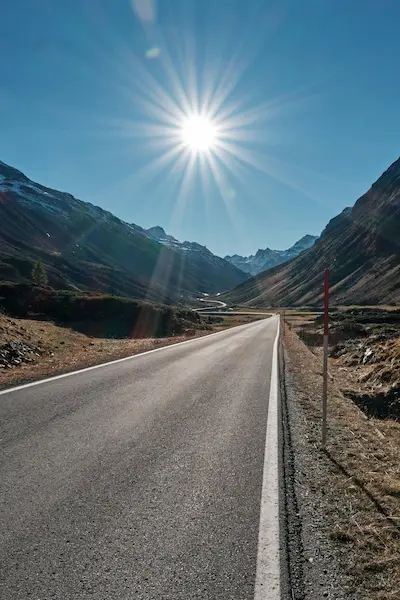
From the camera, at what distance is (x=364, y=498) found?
4516 mm

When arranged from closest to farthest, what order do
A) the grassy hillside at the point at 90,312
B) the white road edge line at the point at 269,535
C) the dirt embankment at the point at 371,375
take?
1. the white road edge line at the point at 269,535
2. the dirt embankment at the point at 371,375
3. the grassy hillside at the point at 90,312

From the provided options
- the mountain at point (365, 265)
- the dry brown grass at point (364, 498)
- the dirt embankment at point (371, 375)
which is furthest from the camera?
the mountain at point (365, 265)

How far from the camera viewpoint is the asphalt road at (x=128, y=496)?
3.07 m

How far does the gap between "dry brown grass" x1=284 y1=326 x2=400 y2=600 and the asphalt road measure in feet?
2.81

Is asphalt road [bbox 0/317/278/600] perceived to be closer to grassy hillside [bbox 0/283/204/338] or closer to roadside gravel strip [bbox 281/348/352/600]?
roadside gravel strip [bbox 281/348/352/600]

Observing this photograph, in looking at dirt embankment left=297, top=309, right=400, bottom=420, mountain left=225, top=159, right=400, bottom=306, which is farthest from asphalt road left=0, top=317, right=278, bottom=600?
mountain left=225, top=159, right=400, bottom=306

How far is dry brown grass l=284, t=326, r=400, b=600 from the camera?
322 cm

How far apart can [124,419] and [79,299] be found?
3662cm

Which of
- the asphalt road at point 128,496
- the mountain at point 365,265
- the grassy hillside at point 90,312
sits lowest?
the asphalt road at point 128,496

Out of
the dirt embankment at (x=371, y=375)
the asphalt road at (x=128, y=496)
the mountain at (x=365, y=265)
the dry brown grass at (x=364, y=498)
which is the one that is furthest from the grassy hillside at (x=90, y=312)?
the mountain at (x=365, y=265)

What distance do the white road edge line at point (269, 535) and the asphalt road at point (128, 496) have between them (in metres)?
0.07

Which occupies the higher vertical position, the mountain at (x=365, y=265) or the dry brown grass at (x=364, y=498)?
the mountain at (x=365, y=265)

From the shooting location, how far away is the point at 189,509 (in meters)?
4.21

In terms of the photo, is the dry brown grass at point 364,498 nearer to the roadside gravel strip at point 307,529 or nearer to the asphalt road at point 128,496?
the roadside gravel strip at point 307,529
